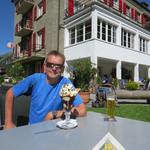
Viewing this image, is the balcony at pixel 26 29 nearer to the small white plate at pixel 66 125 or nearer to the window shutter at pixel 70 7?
the window shutter at pixel 70 7

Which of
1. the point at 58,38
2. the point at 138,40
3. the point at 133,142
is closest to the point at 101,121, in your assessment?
the point at 133,142

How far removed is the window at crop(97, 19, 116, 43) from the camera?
16.4 meters

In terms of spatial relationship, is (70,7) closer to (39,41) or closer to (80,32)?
(80,32)

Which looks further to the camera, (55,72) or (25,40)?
(25,40)

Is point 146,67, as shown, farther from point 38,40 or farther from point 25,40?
point 25,40

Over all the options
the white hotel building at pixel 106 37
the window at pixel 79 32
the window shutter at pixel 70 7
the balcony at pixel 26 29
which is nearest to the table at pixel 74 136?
the white hotel building at pixel 106 37

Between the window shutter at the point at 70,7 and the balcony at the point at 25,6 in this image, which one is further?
the balcony at the point at 25,6

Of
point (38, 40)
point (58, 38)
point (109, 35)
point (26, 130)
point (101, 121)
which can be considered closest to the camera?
point (26, 130)

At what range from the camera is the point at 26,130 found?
1.81 meters

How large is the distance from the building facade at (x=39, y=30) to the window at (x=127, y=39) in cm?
480

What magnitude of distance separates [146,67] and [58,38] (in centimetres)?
919

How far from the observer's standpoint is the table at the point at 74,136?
58.7 inches

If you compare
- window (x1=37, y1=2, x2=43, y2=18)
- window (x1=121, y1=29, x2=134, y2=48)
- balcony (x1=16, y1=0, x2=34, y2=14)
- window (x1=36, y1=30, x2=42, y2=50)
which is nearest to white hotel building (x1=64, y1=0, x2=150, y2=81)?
window (x1=121, y1=29, x2=134, y2=48)

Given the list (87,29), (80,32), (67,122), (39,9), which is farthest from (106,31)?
(67,122)
